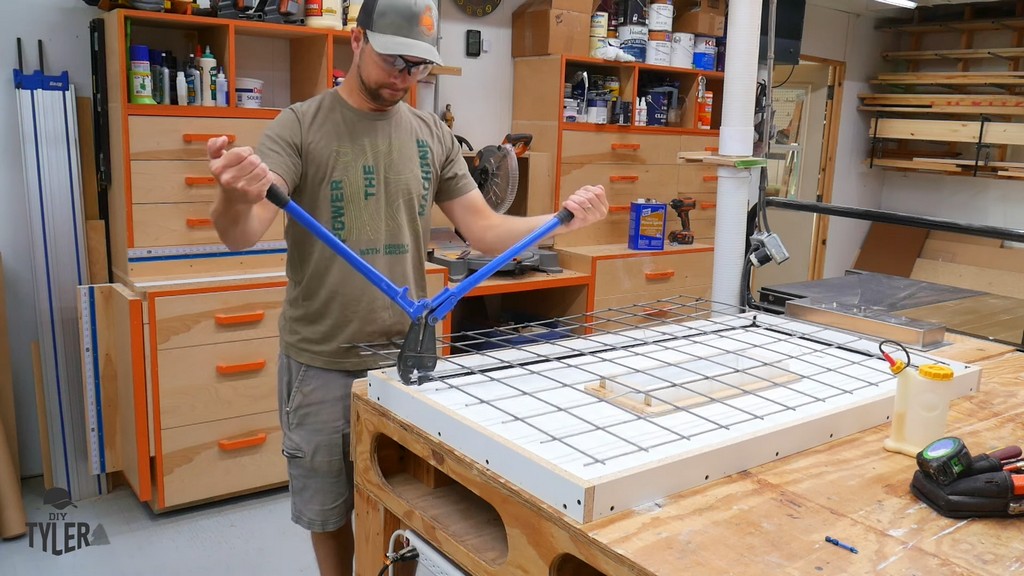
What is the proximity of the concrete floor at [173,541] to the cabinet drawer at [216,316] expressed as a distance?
637 millimetres

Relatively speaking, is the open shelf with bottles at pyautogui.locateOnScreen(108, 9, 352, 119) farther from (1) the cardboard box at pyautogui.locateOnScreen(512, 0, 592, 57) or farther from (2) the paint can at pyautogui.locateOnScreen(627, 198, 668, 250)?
(2) the paint can at pyautogui.locateOnScreen(627, 198, 668, 250)

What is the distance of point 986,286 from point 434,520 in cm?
527

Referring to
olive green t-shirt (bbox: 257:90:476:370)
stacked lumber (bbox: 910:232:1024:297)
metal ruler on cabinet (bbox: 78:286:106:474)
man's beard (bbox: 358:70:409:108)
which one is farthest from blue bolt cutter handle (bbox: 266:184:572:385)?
stacked lumber (bbox: 910:232:1024:297)

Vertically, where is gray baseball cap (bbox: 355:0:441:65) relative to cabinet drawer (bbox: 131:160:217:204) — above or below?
above

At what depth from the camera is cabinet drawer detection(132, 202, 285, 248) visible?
2.81 m

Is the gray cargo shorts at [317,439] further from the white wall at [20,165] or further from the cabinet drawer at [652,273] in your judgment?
the cabinet drawer at [652,273]

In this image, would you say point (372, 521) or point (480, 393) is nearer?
point (480, 393)

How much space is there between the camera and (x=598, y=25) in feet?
12.8

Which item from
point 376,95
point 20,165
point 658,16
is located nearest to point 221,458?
point 20,165

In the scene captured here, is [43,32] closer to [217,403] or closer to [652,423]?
[217,403]

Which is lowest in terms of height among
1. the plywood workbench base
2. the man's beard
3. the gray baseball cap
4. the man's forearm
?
the plywood workbench base

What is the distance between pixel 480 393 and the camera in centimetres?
136

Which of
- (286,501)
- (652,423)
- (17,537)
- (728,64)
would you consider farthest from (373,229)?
(17,537)

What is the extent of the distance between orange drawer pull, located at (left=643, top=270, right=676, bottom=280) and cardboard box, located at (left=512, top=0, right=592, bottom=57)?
109cm
